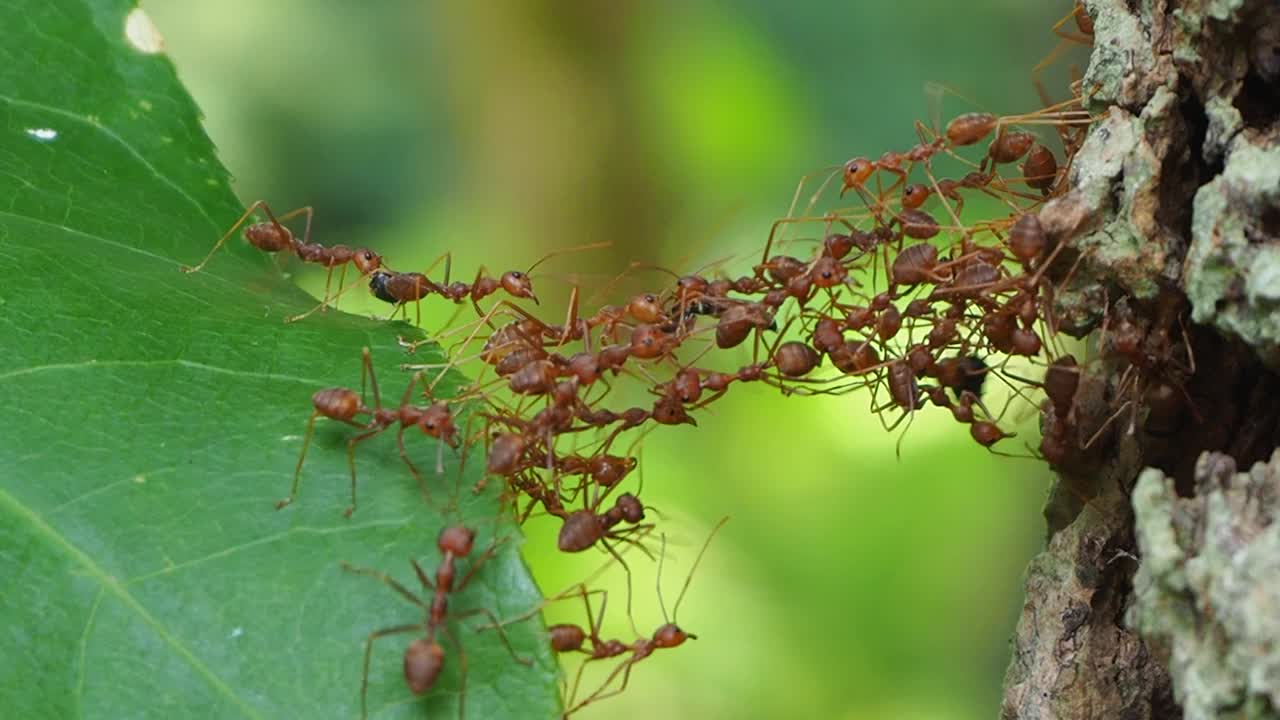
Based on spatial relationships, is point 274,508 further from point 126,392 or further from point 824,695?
point 824,695

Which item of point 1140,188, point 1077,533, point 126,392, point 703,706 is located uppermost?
point 703,706

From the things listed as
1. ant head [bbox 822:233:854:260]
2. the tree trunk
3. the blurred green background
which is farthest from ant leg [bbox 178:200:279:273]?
the blurred green background

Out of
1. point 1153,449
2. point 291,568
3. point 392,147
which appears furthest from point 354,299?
point 392,147

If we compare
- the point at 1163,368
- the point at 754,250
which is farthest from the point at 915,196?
the point at 754,250

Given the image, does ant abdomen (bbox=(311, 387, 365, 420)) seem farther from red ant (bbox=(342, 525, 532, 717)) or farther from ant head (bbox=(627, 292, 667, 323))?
ant head (bbox=(627, 292, 667, 323))

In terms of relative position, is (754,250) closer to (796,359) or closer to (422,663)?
(796,359)
